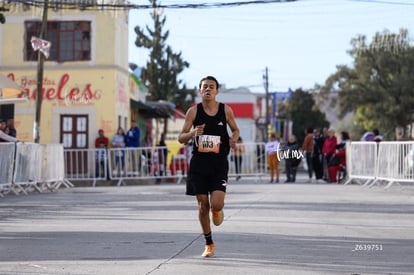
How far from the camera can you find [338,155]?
1160 inches

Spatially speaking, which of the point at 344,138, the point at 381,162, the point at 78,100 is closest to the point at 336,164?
the point at 344,138

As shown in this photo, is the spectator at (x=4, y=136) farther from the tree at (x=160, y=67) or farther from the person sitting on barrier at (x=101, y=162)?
the tree at (x=160, y=67)

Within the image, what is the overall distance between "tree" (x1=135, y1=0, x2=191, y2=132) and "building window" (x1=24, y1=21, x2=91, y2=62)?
Result: 14374 mm

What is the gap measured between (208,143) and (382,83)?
63.3 m

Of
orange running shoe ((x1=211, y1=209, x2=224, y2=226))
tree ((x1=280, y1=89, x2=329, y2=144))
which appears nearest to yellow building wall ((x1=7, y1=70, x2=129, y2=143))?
orange running shoe ((x1=211, y1=209, x2=224, y2=226))

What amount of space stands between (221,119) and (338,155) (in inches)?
791

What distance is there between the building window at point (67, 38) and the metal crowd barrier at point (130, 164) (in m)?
5.22

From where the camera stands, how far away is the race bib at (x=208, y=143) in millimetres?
9672

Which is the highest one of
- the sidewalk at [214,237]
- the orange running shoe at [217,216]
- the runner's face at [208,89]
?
the runner's face at [208,89]

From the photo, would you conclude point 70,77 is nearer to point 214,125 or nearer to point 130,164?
point 130,164

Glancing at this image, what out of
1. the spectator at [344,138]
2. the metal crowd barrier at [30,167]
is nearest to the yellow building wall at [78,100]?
the metal crowd barrier at [30,167]

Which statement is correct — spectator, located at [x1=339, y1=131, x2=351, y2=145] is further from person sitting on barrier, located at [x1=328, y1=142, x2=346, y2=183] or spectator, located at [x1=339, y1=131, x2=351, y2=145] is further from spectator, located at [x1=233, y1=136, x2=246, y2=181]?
spectator, located at [x1=233, y1=136, x2=246, y2=181]

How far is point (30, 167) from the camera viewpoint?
78.2ft

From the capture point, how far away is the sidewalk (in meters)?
8.88
